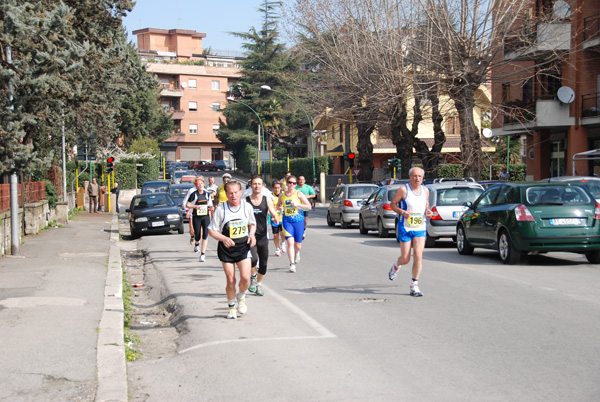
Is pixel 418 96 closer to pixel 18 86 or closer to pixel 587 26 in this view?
pixel 587 26

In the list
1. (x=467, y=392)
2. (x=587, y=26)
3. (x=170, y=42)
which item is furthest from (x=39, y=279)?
(x=170, y=42)

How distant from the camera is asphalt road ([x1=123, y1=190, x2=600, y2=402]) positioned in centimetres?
596

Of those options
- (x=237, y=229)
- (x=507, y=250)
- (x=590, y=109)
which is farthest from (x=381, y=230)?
(x=590, y=109)

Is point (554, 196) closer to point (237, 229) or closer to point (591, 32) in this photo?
point (237, 229)

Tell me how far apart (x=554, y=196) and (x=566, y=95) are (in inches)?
821

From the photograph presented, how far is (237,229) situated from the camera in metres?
8.85

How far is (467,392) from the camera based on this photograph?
5.75 metres

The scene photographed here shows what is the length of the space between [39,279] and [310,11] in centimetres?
2900

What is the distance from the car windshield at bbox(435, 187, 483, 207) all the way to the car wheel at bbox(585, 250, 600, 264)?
4530 mm

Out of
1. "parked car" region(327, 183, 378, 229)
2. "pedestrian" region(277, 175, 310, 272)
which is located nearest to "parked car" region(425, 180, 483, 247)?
"pedestrian" region(277, 175, 310, 272)

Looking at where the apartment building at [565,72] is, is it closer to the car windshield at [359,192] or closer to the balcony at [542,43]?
the balcony at [542,43]

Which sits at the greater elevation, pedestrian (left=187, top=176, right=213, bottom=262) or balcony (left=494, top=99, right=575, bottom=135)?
balcony (left=494, top=99, right=575, bottom=135)

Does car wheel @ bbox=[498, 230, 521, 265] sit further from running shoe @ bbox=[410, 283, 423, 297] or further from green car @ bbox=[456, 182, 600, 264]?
running shoe @ bbox=[410, 283, 423, 297]

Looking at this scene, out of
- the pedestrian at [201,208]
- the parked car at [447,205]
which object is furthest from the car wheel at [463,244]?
the pedestrian at [201,208]
